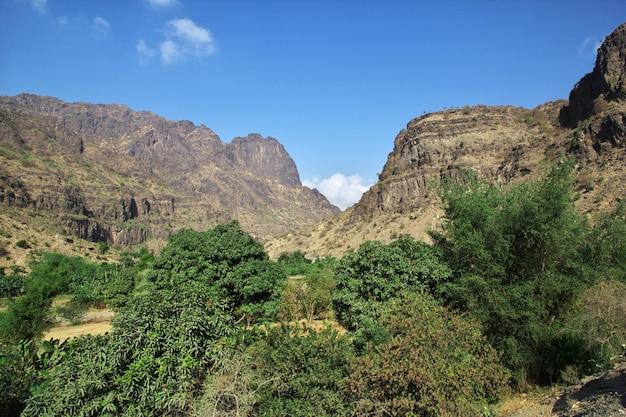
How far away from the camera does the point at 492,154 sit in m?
78.4

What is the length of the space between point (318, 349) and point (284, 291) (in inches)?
518

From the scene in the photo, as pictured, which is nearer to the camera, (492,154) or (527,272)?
(527,272)

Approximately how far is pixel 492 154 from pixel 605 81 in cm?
2436

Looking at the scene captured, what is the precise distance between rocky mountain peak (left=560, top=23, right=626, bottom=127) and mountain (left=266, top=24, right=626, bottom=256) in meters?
0.12

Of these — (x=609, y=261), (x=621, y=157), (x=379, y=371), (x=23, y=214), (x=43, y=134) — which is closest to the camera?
(x=379, y=371)

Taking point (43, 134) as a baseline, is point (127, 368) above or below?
below

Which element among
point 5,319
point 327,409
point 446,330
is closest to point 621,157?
point 446,330

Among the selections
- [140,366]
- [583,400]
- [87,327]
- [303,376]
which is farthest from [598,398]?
[87,327]

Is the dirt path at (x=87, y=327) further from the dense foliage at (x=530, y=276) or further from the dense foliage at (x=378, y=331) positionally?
the dense foliage at (x=530, y=276)

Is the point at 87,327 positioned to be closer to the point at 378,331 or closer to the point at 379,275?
the point at 379,275

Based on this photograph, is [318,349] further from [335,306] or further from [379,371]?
[335,306]

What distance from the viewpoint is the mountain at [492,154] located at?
48688 millimetres

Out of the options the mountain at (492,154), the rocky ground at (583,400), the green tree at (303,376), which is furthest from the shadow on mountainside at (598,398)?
the mountain at (492,154)

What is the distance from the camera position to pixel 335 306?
20.2m
